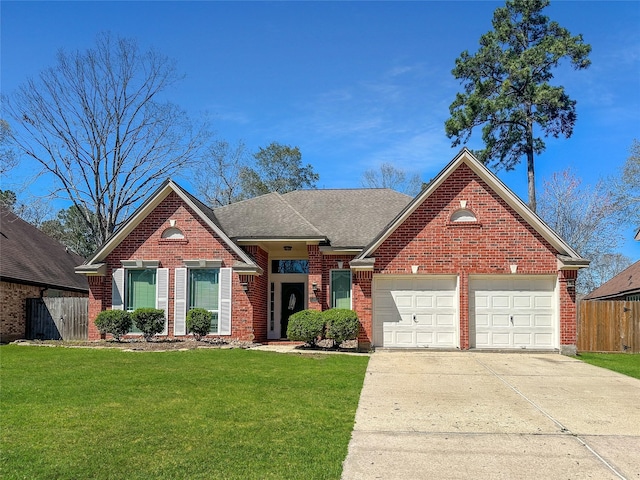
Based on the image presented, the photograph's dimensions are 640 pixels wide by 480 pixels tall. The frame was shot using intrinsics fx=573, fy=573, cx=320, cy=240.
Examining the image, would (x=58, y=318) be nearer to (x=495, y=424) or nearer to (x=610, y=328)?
(x=495, y=424)

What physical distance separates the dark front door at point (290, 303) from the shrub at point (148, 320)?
450 cm

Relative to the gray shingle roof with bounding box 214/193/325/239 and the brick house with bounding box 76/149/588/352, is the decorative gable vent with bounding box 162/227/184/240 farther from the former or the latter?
the gray shingle roof with bounding box 214/193/325/239

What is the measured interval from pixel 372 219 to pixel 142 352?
31.1ft

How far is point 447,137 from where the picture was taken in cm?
3347

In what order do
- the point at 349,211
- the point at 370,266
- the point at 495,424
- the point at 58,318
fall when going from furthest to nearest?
the point at 349,211
the point at 58,318
the point at 370,266
the point at 495,424

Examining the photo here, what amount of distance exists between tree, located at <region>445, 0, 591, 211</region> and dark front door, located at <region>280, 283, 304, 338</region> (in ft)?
51.3

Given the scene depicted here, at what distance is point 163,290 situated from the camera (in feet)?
60.3

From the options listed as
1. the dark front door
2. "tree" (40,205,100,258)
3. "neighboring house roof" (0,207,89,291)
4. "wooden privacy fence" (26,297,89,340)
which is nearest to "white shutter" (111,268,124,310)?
"wooden privacy fence" (26,297,89,340)

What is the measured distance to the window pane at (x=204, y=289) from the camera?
1838cm

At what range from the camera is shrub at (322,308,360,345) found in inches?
609

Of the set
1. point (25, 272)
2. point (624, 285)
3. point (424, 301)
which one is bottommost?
point (424, 301)

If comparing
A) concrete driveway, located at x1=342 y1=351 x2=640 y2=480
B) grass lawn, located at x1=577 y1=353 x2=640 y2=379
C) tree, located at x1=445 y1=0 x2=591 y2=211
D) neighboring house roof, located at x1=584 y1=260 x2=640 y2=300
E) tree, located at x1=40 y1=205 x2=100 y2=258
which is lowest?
grass lawn, located at x1=577 y1=353 x2=640 y2=379

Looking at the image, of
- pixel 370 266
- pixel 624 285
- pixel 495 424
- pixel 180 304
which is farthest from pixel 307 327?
pixel 624 285

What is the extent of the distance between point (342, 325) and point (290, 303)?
5.13 metres
